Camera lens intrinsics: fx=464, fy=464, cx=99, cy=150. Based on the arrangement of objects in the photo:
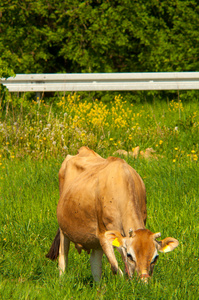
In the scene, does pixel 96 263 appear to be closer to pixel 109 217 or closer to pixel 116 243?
pixel 109 217

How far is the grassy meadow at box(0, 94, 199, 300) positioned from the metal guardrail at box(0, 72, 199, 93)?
543 mm

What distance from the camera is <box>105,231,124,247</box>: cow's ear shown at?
365 cm

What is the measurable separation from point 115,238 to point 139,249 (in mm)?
238

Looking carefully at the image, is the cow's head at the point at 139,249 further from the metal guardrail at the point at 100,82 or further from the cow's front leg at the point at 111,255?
the metal guardrail at the point at 100,82

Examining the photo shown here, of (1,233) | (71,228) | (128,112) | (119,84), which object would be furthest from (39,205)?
(119,84)

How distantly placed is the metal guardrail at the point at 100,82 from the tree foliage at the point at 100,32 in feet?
4.27

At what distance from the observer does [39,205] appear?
20.6ft

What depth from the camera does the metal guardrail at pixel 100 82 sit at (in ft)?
35.4

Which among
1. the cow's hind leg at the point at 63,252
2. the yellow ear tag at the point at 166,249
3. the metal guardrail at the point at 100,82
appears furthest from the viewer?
the metal guardrail at the point at 100,82

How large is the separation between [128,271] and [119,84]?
7.76m

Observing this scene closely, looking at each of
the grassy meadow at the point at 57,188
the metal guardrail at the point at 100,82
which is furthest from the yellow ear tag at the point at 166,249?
the metal guardrail at the point at 100,82

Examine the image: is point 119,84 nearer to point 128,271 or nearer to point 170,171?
point 170,171

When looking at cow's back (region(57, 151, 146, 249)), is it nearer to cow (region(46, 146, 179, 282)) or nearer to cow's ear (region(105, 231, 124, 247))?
cow (region(46, 146, 179, 282))

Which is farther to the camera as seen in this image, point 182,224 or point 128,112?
point 128,112
